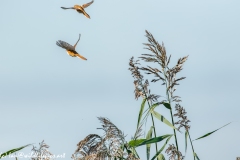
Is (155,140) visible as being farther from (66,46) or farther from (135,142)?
(66,46)

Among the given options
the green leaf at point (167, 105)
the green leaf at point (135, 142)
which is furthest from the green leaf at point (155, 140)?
the green leaf at point (167, 105)

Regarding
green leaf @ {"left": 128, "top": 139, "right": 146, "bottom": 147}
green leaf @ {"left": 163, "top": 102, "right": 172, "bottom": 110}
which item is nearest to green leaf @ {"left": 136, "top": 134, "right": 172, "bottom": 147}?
green leaf @ {"left": 128, "top": 139, "right": 146, "bottom": 147}

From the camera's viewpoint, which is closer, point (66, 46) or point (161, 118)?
point (161, 118)

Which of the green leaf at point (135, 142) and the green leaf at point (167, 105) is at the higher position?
the green leaf at point (167, 105)

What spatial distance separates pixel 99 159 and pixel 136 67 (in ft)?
3.08

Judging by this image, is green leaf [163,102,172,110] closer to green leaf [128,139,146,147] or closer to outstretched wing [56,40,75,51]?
green leaf [128,139,146,147]

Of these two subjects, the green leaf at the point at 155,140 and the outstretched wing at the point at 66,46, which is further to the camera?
the outstretched wing at the point at 66,46

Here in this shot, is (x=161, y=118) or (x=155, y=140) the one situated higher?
(x=161, y=118)

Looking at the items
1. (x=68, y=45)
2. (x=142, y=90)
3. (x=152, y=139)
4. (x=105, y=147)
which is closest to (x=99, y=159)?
(x=105, y=147)

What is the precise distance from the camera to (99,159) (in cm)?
337

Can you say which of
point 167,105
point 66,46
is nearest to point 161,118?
point 167,105

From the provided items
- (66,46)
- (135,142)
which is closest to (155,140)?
(135,142)

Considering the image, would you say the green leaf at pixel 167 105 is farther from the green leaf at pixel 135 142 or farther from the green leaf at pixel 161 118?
the green leaf at pixel 135 142

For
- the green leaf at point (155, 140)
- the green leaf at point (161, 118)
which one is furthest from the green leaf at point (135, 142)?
the green leaf at point (161, 118)
